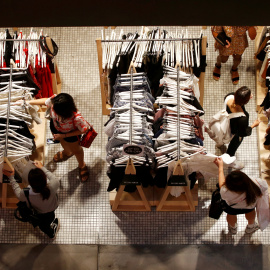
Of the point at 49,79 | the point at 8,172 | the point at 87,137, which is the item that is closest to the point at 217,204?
the point at 87,137

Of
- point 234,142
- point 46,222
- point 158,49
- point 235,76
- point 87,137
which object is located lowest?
point 46,222

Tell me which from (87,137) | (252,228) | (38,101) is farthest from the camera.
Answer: (252,228)

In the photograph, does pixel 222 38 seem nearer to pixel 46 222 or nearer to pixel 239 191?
pixel 239 191

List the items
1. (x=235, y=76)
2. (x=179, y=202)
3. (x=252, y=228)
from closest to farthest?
1. (x=252, y=228)
2. (x=179, y=202)
3. (x=235, y=76)

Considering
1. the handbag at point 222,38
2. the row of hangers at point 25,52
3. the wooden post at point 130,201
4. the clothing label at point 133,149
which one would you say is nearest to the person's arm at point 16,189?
the wooden post at point 130,201

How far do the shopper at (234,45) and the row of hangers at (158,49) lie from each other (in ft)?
2.21

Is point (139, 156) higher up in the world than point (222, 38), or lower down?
lower down

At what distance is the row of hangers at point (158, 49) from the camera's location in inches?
220

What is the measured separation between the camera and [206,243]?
6.03 meters

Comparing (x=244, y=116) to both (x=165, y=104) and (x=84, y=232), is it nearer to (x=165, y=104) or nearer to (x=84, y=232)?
(x=165, y=104)

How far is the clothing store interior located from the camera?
4992 mm

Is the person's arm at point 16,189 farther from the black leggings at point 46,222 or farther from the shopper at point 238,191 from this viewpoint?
the shopper at point 238,191

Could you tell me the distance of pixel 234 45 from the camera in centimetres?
649

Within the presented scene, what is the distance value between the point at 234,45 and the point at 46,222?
12.4ft
